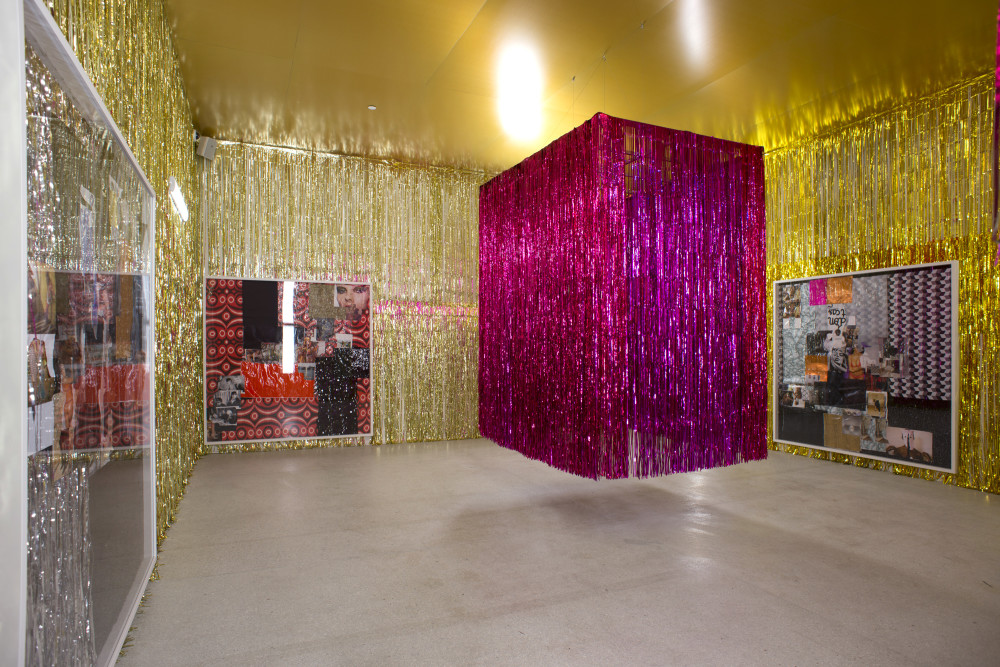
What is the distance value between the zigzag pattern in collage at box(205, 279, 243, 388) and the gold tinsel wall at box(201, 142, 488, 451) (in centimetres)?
17

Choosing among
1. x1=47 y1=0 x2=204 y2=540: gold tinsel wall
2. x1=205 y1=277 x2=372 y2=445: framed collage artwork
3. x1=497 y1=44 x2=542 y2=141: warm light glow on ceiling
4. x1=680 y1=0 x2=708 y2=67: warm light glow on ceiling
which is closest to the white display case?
x1=47 y1=0 x2=204 y2=540: gold tinsel wall

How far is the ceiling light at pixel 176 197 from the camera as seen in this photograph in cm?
336

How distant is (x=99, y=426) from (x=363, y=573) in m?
1.46

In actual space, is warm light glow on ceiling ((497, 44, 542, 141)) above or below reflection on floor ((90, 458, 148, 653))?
above

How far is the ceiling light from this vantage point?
3358 mm

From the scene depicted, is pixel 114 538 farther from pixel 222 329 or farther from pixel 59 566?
pixel 222 329

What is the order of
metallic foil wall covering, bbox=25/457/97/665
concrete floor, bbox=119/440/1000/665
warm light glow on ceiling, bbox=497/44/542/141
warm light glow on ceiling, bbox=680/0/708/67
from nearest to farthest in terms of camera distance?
1. metallic foil wall covering, bbox=25/457/97/665
2. concrete floor, bbox=119/440/1000/665
3. warm light glow on ceiling, bbox=680/0/708/67
4. warm light glow on ceiling, bbox=497/44/542/141

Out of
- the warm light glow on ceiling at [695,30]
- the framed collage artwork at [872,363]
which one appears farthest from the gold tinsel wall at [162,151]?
the framed collage artwork at [872,363]

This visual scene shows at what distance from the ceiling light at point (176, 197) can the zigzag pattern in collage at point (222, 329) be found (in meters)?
1.58

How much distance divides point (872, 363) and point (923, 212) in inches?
48.6

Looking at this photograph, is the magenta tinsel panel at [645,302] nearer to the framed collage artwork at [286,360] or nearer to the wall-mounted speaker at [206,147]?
the framed collage artwork at [286,360]

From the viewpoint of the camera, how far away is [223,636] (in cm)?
212

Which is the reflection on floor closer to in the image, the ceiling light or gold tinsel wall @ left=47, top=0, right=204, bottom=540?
gold tinsel wall @ left=47, top=0, right=204, bottom=540

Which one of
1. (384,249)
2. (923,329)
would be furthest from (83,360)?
(923,329)
